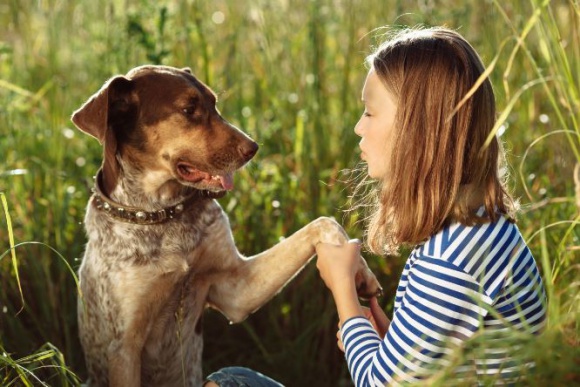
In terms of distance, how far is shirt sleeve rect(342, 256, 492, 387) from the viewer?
2.50 metres

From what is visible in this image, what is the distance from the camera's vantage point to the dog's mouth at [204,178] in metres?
3.54

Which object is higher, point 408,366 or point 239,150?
point 239,150

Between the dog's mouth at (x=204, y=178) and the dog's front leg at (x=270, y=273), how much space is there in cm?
33

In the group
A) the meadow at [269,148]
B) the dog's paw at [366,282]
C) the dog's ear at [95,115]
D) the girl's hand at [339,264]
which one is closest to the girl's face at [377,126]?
the girl's hand at [339,264]

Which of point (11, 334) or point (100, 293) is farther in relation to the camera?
point (11, 334)

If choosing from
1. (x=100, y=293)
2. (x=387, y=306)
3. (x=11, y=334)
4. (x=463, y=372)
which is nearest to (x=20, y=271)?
(x=11, y=334)

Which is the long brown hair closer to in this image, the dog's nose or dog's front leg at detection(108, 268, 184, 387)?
the dog's nose

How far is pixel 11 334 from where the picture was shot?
13.4 ft

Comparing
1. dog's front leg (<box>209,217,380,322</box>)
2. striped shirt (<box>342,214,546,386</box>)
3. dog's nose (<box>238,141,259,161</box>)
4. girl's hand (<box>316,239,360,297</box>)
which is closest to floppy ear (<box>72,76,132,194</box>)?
dog's nose (<box>238,141,259,161</box>)

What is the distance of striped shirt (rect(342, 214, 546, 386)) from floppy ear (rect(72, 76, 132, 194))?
145 centimetres

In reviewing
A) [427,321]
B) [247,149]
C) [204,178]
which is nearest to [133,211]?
[204,178]

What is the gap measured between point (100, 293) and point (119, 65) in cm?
171

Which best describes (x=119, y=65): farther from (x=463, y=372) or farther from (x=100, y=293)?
(x=463, y=372)

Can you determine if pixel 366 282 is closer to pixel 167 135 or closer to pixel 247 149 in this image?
pixel 247 149
